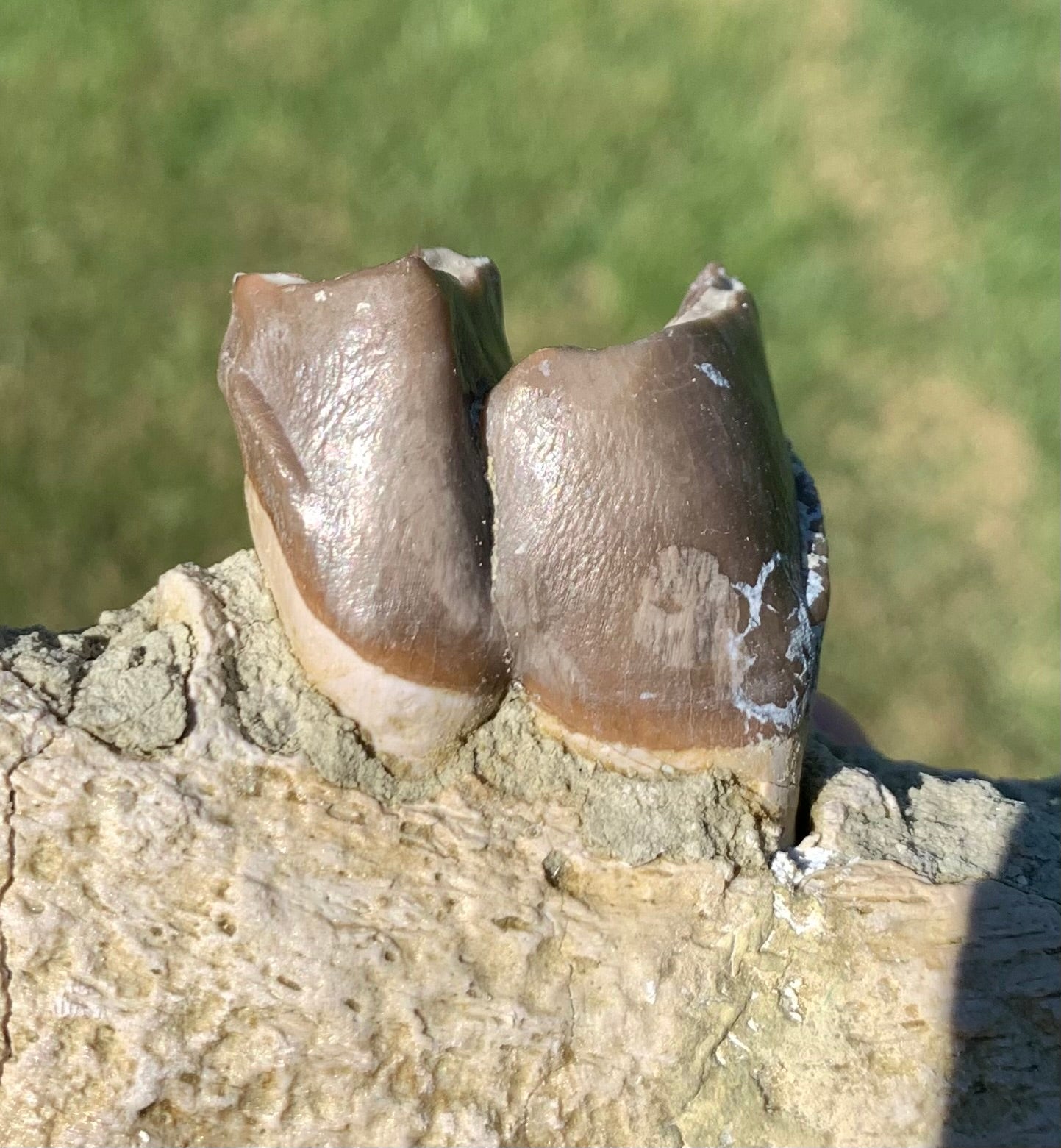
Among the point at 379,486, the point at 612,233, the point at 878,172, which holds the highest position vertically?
the point at 878,172

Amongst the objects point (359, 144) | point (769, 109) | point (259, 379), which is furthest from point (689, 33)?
point (259, 379)

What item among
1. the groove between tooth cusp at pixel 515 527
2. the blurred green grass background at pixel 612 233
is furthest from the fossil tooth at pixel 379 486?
the blurred green grass background at pixel 612 233

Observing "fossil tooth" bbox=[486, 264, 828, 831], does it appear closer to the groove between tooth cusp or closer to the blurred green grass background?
the groove between tooth cusp

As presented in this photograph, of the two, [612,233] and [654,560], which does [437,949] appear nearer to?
[654,560]

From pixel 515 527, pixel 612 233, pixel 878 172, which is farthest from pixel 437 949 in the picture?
pixel 878 172

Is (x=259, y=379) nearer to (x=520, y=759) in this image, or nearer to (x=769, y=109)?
(x=520, y=759)

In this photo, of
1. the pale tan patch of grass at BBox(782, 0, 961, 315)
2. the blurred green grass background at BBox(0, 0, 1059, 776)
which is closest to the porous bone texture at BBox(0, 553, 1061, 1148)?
the blurred green grass background at BBox(0, 0, 1059, 776)

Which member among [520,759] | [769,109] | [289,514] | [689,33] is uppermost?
[689,33]
